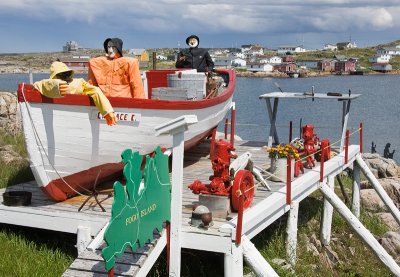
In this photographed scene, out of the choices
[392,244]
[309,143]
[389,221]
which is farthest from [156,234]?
[389,221]

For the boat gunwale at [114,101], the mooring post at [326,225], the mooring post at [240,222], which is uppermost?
the boat gunwale at [114,101]

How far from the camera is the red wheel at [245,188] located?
Result: 775 centimetres

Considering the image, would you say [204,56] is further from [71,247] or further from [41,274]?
[41,274]

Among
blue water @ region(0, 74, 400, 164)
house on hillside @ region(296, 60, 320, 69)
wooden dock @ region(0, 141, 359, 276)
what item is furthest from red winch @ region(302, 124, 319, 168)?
house on hillside @ region(296, 60, 320, 69)

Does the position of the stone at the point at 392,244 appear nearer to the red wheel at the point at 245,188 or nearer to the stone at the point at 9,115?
the red wheel at the point at 245,188

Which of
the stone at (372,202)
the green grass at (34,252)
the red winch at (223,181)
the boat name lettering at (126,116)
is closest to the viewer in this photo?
the green grass at (34,252)

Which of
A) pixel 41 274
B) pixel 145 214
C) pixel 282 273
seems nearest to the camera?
pixel 145 214

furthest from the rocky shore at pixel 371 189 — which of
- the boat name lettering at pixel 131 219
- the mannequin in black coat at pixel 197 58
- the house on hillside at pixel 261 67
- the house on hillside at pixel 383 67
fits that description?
the house on hillside at pixel 383 67

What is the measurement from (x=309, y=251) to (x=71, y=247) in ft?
13.6

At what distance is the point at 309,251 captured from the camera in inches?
410

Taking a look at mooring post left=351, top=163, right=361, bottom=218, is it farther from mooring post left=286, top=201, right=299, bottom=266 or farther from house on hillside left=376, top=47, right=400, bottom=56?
house on hillside left=376, top=47, right=400, bottom=56

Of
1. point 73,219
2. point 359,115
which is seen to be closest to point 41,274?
point 73,219

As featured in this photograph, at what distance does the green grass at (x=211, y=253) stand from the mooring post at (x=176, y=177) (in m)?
0.66

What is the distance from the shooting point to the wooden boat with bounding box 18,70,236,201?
26.7 feet
